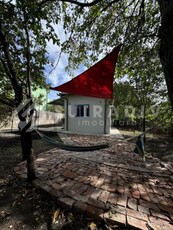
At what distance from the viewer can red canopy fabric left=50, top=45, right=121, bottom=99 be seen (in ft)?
8.87

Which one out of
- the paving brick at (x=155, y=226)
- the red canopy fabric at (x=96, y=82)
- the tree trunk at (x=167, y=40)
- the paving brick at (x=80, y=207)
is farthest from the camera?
the red canopy fabric at (x=96, y=82)

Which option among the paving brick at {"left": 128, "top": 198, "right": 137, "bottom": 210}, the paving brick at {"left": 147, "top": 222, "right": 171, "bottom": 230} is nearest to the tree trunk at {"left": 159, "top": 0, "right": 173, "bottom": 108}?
the paving brick at {"left": 147, "top": 222, "right": 171, "bottom": 230}

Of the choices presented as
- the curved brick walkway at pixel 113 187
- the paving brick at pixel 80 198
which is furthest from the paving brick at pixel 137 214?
the paving brick at pixel 80 198

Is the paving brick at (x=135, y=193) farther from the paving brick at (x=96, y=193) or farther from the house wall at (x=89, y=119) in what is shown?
the house wall at (x=89, y=119)

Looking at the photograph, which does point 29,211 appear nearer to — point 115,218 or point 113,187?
point 115,218

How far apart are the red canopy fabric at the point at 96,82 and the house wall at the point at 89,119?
6.19 meters

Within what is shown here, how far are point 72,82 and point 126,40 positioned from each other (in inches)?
69.5

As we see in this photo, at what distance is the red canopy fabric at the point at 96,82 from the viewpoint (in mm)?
2703

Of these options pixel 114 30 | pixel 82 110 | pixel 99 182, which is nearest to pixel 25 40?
pixel 114 30

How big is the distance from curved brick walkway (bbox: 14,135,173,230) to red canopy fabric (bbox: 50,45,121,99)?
1670 mm

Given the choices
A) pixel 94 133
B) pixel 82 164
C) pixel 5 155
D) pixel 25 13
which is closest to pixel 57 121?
pixel 94 133

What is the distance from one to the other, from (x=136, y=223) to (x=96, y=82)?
217 centimetres

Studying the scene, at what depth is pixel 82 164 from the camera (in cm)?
373

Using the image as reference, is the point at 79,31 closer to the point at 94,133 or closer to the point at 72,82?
the point at 72,82
